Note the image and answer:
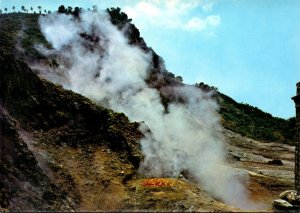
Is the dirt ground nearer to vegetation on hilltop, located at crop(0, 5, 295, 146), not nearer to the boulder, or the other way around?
the boulder

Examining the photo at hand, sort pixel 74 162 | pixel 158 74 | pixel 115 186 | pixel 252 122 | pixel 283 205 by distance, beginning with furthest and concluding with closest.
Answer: pixel 252 122
pixel 158 74
pixel 74 162
pixel 115 186
pixel 283 205

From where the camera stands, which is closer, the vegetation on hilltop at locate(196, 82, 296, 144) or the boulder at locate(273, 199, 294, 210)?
the boulder at locate(273, 199, 294, 210)

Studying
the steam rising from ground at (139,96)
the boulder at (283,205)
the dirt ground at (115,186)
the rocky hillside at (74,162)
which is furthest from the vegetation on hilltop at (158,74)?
the boulder at (283,205)

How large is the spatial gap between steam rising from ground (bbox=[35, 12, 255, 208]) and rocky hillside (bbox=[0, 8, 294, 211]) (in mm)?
1289

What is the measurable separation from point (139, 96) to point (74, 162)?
707 inches

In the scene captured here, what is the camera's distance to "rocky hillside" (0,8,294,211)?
77.7 feet

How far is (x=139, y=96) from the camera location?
45.3 meters

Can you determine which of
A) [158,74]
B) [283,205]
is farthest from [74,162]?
[158,74]

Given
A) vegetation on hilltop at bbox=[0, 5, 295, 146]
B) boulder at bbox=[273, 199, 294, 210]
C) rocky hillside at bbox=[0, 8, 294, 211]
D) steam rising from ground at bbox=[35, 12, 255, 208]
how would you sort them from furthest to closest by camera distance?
1. vegetation on hilltop at bbox=[0, 5, 295, 146]
2. steam rising from ground at bbox=[35, 12, 255, 208]
3. boulder at bbox=[273, 199, 294, 210]
4. rocky hillside at bbox=[0, 8, 294, 211]

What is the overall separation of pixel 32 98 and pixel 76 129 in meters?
3.15

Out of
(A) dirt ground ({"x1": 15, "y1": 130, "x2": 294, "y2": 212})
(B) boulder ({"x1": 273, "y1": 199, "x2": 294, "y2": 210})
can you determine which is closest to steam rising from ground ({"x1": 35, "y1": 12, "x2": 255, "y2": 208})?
(A) dirt ground ({"x1": 15, "y1": 130, "x2": 294, "y2": 212})

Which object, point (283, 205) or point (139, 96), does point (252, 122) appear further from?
point (283, 205)

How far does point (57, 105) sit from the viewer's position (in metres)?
31.3

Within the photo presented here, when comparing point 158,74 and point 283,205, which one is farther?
point 158,74
